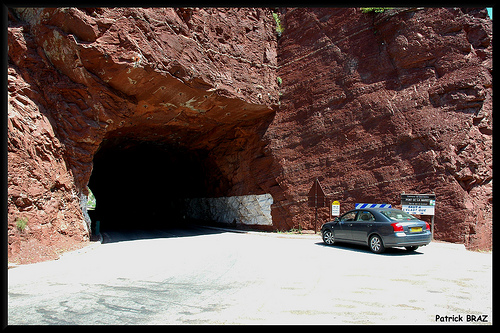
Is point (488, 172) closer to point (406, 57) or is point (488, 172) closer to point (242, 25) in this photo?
point (406, 57)

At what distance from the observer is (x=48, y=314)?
189 inches

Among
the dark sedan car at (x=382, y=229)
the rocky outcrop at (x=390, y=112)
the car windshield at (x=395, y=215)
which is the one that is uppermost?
the rocky outcrop at (x=390, y=112)

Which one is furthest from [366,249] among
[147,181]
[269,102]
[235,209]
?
[147,181]

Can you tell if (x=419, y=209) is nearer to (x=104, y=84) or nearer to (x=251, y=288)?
(x=251, y=288)

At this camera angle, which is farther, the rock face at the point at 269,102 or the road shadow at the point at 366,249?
the rock face at the point at 269,102

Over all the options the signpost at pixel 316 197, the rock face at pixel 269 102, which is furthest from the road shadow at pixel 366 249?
the signpost at pixel 316 197

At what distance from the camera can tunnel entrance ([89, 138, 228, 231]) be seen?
950 inches

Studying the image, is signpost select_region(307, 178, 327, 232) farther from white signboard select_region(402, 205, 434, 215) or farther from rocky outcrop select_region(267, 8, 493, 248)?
white signboard select_region(402, 205, 434, 215)

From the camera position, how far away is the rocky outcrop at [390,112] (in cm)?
1324

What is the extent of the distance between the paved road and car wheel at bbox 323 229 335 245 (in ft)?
6.45

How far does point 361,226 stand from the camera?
10.9 meters

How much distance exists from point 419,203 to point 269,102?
31.4 ft

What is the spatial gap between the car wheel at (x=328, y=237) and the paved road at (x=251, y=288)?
1.97 metres

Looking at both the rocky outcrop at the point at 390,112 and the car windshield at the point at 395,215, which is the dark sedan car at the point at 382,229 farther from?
the rocky outcrop at the point at 390,112
